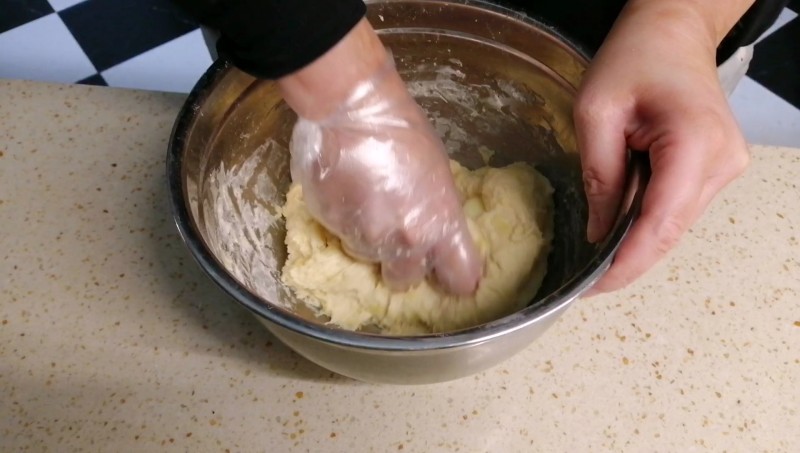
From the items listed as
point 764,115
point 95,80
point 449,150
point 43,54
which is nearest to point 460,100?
point 449,150

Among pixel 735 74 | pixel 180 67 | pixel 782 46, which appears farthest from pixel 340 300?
pixel 782 46

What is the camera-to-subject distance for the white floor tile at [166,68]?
1.68 metres

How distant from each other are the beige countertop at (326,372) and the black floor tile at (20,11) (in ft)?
3.96

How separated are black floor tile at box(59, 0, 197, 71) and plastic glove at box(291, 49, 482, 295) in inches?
51.2

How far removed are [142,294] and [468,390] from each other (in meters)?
0.37

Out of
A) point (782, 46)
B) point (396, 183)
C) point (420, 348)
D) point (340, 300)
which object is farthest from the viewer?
point (782, 46)

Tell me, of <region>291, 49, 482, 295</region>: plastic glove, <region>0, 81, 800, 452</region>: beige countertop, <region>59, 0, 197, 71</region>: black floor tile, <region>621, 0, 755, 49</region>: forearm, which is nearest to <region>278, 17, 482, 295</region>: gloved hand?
<region>291, 49, 482, 295</region>: plastic glove

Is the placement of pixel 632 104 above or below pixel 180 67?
above

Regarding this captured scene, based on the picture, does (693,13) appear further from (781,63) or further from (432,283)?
(781,63)

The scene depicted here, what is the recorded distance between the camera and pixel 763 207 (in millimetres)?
793

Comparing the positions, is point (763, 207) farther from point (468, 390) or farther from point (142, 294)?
point (142, 294)

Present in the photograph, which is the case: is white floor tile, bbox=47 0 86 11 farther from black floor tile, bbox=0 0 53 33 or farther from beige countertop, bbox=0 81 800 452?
beige countertop, bbox=0 81 800 452

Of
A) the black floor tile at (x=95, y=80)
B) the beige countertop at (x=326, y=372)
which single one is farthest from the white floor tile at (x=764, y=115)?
the black floor tile at (x=95, y=80)

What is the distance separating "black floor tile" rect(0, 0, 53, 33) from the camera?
1.77 m
